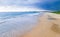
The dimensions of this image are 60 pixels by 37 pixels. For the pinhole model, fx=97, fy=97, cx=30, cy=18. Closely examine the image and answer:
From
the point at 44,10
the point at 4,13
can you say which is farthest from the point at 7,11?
the point at 44,10

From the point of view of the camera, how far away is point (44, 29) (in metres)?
0.92

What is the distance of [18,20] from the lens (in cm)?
100

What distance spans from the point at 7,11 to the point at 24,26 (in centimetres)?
25

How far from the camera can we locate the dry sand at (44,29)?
2.89 ft

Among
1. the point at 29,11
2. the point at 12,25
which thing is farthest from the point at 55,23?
the point at 12,25

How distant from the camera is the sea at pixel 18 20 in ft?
3.10

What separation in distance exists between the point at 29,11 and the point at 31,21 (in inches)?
4.4

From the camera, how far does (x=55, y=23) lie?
94 centimetres

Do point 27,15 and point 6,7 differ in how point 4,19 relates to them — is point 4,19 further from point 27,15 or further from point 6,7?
point 27,15

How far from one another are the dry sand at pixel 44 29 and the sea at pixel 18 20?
5 cm

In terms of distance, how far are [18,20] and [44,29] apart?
0.93ft

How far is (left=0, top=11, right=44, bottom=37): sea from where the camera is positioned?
3.10 feet

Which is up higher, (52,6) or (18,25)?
(52,6)

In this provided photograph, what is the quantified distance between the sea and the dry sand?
0.05m
